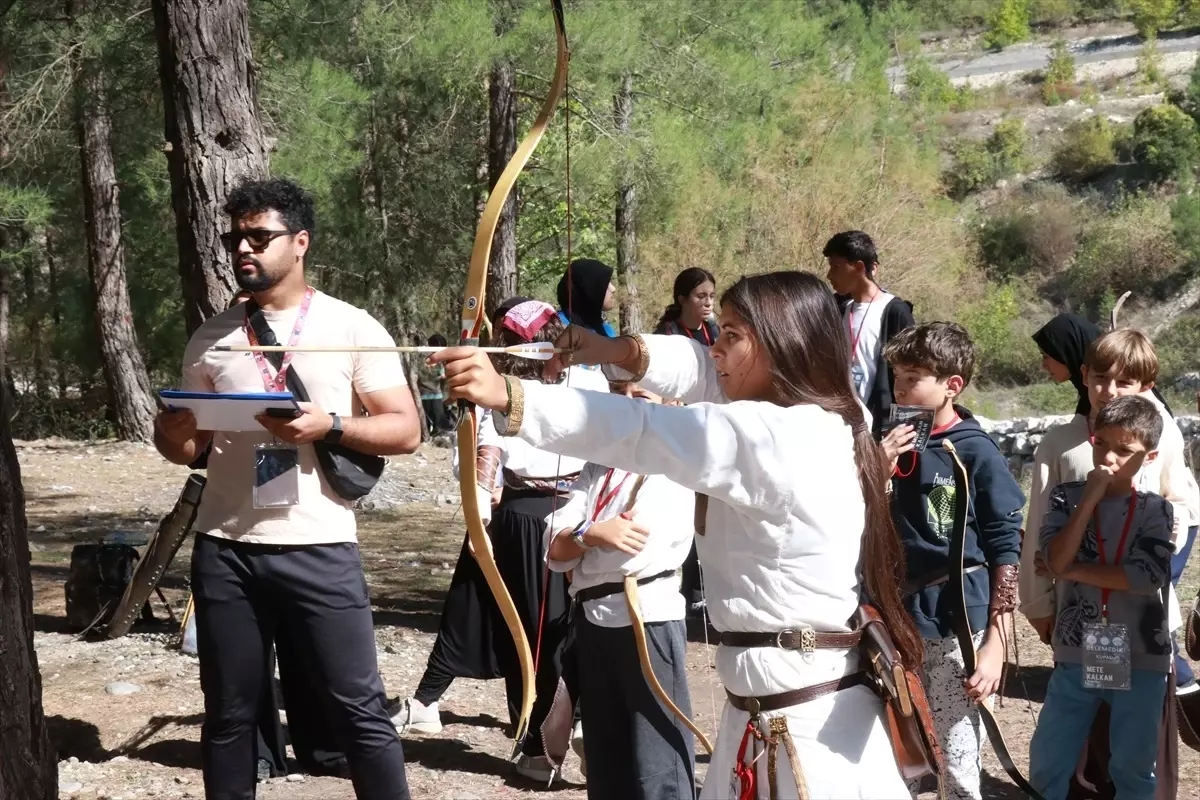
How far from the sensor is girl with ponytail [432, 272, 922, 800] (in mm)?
2422

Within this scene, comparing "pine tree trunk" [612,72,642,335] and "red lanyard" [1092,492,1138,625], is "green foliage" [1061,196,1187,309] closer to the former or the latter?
"pine tree trunk" [612,72,642,335]

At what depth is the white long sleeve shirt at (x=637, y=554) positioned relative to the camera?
3760 mm

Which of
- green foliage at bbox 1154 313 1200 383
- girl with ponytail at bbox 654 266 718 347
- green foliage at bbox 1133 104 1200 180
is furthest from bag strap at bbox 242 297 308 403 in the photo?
green foliage at bbox 1133 104 1200 180

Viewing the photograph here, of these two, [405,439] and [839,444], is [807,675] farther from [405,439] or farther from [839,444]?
[405,439]

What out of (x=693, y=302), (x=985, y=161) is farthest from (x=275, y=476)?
(x=985, y=161)

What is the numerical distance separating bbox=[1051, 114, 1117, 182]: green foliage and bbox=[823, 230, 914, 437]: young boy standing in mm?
43584

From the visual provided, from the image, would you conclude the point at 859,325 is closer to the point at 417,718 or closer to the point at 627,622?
the point at 627,622

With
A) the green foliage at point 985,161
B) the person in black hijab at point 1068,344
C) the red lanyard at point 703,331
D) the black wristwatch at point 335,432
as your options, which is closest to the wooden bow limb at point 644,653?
the black wristwatch at point 335,432

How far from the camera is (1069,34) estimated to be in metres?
76.7

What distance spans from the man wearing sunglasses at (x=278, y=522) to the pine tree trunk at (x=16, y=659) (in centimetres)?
51

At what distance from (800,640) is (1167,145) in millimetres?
44764

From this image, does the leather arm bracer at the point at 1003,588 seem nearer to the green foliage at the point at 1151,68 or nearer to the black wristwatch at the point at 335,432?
the black wristwatch at the point at 335,432

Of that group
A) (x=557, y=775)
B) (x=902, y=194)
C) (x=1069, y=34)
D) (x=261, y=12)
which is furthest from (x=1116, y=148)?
(x=557, y=775)

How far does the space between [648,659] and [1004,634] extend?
1.09 meters
